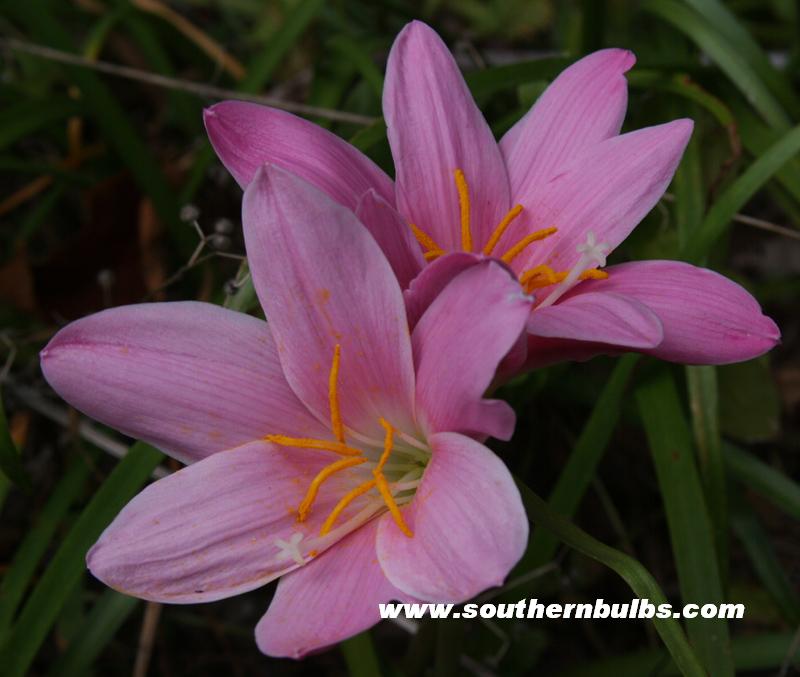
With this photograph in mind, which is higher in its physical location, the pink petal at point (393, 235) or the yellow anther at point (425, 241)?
the pink petal at point (393, 235)

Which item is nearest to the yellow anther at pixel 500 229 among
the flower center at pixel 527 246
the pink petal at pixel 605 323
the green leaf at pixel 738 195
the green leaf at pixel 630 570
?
the flower center at pixel 527 246

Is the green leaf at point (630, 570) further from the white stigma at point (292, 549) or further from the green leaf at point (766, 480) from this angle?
the green leaf at point (766, 480)

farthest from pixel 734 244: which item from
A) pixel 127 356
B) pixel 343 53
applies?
pixel 127 356

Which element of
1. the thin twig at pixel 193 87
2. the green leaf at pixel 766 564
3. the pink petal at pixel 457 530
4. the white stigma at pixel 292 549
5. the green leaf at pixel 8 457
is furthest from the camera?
the thin twig at pixel 193 87

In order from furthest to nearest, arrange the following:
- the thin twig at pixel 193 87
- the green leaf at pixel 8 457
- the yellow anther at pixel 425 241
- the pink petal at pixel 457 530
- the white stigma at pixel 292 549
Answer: the thin twig at pixel 193 87
the green leaf at pixel 8 457
the yellow anther at pixel 425 241
the white stigma at pixel 292 549
the pink petal at pixel 457 530

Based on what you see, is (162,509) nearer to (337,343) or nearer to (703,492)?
(337,343)

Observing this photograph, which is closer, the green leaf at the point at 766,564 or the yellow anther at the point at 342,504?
the yellow anther at the point at 342,504

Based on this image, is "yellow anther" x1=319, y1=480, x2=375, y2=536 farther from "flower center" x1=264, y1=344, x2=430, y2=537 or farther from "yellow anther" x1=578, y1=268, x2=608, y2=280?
"yellow anther" x1=578, y1=268, x2=608, y2=280
